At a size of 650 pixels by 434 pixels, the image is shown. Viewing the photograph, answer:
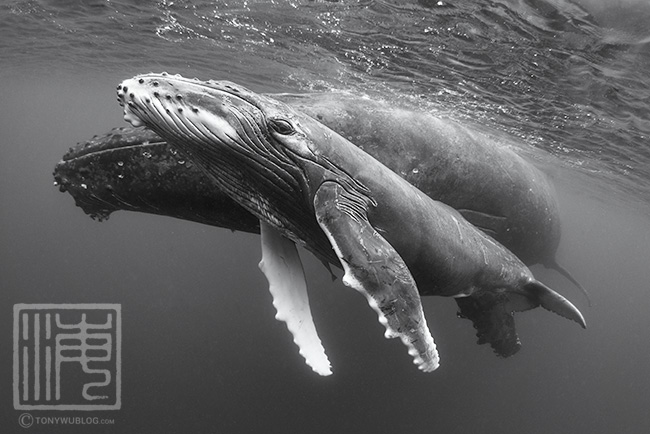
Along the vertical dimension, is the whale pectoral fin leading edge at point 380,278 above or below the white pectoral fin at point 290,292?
above

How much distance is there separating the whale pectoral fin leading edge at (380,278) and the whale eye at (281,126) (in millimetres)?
682

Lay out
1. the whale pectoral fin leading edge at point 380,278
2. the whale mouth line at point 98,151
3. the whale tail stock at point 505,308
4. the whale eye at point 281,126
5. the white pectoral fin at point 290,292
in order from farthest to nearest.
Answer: the whale tail stock at point 505,308, the whale mouth line at point 98,151, the white pectoral fin at point 290,292, the whale eye at point 281,126, the whale pectoral fin leading edge at point 380,278

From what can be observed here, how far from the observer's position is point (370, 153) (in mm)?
6262

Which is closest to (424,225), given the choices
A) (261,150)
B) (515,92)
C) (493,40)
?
(261,150)

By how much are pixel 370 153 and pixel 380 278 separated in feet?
10.5

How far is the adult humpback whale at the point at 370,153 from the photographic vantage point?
17.1ft

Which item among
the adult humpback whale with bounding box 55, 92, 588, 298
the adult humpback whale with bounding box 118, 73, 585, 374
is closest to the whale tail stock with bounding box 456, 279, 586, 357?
the adult humpback whale with bounding box 55, 92, 588, 298

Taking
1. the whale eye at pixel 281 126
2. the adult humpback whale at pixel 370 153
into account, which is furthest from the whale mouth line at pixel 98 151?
the whale eye at pixel 281 126

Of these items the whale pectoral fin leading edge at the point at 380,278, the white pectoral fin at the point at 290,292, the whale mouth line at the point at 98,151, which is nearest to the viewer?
the whale pectoral fin leading edge at the point at 380,278

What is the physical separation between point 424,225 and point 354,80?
→ 40.1 feet

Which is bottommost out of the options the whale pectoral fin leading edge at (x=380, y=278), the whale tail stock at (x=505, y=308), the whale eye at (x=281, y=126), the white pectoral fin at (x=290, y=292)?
the whale tail stock at (x=505, y=308)

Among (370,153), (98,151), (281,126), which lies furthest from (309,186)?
(98,151)

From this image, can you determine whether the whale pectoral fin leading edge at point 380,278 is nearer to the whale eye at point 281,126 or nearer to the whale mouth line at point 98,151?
the whale eye at point 281,126

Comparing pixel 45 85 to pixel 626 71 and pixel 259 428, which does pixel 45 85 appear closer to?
pixel 259 428
